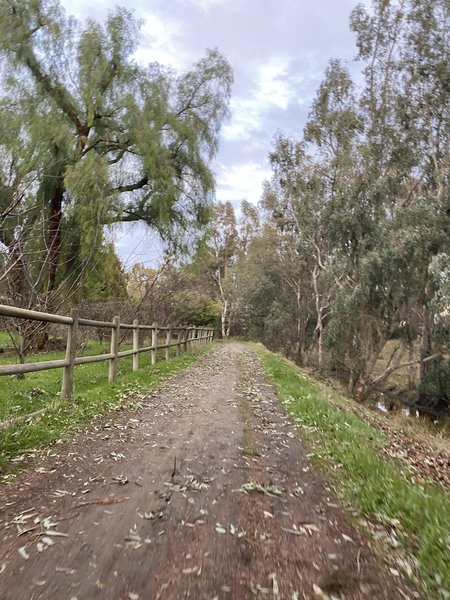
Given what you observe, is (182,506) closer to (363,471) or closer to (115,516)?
(115,516)

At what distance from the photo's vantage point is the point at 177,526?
9.77 feet

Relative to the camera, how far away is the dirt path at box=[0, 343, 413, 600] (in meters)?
2.36

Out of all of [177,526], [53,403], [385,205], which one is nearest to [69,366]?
[53,403]

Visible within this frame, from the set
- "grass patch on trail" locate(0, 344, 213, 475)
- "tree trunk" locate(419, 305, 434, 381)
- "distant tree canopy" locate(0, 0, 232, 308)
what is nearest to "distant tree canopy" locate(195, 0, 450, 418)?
"tree trunk" locate(419, 305, 434, 381)

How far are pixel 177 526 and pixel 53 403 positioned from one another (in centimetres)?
366

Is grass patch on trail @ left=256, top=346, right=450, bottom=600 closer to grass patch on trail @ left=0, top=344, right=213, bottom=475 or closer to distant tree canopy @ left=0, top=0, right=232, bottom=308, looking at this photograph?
grass patch on trail @ left=0, top=344, right=213, bottom=475

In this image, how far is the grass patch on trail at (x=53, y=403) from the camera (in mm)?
4520

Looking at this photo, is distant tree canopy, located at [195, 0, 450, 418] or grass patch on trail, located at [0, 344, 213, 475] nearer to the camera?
grass patch on trail, located at [0, 344, 213, 475]

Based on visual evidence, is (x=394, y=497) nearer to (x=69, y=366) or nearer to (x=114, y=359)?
(x=69, y=366)

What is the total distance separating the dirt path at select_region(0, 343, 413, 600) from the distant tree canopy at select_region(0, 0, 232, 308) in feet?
36.1

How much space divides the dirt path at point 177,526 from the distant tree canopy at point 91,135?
11.0m

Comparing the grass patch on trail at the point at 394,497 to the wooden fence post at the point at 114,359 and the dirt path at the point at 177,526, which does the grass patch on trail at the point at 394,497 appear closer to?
the dirt path at the point at 177,526

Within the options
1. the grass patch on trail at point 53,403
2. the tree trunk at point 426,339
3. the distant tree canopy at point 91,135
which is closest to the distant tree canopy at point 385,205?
the tree trunk at point 426,339

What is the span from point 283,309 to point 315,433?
3577cm
